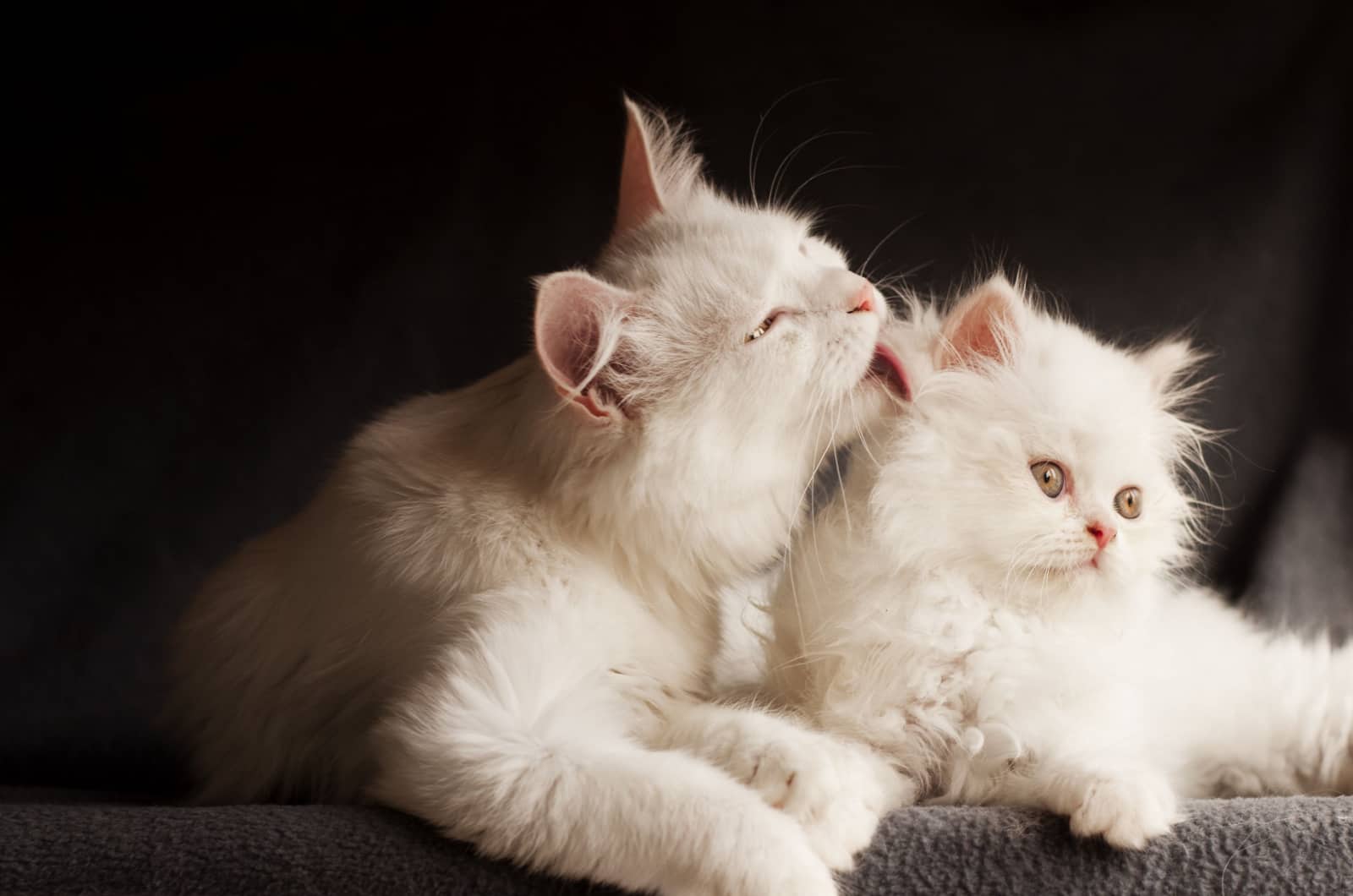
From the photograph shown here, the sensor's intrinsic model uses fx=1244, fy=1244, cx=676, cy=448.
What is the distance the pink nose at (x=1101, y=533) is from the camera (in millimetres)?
1224

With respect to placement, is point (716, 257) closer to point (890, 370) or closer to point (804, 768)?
point (890, 370)

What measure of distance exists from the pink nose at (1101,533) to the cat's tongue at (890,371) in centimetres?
23

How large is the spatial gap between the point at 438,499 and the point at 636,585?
23 cm

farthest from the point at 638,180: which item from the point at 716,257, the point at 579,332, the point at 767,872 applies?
the point at 767,872

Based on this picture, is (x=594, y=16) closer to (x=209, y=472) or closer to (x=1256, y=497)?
(x=209, y=472)

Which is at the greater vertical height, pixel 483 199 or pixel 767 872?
pixel 483 199

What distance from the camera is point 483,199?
2.28m

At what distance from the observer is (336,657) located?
1.29m

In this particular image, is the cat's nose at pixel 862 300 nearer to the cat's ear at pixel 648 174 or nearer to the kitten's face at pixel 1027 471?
the kitten's face at pixel 1027 471

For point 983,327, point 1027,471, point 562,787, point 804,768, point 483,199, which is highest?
point 483,199

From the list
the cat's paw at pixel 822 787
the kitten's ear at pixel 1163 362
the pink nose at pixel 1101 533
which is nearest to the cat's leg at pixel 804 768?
the cat's paw at pixel 822 787

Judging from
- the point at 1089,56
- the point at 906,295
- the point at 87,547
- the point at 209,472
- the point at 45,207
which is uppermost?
the point at 1089,56

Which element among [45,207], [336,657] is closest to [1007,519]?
[336,657]

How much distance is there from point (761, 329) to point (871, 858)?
0.54 metres
